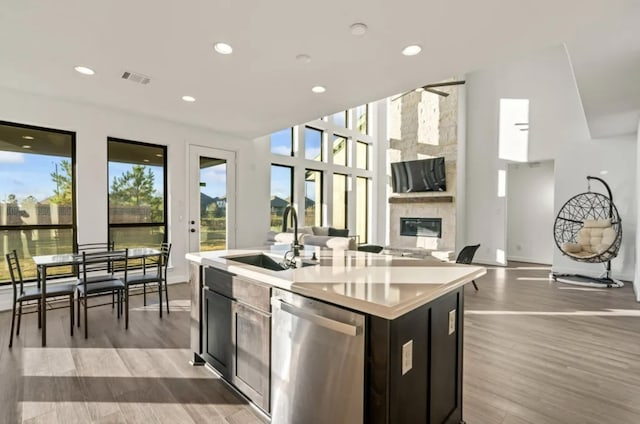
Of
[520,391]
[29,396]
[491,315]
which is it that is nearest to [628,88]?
[491,315]

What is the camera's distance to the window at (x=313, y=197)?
7853mm

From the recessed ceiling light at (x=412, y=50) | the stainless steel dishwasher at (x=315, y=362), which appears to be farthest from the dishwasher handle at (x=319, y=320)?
the recessed ceiling light at (x=412, y=50)

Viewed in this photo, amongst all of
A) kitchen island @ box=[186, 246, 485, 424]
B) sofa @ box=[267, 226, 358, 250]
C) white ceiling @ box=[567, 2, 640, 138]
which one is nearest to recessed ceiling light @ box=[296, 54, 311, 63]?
kitchen island @ box=[186, 246, 485, 424]

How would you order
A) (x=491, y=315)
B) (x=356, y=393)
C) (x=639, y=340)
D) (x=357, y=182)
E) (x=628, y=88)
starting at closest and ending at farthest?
(x=356, y=393) < (x=639, y=340) < (x=628, y=88) < (x=491, y=315) < (x=357, y=182)

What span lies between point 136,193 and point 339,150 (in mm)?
5365

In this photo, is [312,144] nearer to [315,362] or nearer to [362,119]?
[362,119]

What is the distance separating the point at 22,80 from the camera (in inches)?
136

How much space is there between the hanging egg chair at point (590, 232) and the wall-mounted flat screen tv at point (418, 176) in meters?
2.44

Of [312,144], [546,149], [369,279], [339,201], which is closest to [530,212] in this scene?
[546,149]

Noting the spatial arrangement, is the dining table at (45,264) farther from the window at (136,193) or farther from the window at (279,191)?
the window at (279,191)

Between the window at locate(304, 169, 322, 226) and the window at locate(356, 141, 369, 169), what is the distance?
5.47 feet

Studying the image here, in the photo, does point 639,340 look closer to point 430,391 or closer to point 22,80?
point 430,391

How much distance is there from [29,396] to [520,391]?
330cm

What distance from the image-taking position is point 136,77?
131 inches
